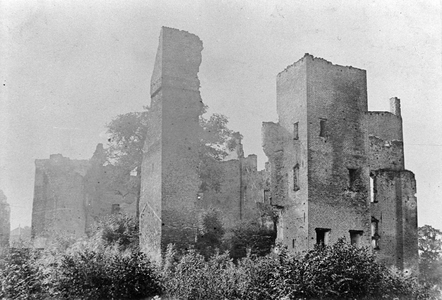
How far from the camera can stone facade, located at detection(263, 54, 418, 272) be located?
21.2 metres

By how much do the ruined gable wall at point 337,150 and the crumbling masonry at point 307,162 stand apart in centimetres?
4

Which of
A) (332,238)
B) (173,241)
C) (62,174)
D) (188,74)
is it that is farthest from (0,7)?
(62,174)

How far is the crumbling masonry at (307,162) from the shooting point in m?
19.0

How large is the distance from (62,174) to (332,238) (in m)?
17.2

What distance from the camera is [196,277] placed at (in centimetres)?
1446

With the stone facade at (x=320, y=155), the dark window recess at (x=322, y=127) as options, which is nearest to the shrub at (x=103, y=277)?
the stone facade at (x=320, y=155)

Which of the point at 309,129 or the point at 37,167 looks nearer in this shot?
the point at 309,129

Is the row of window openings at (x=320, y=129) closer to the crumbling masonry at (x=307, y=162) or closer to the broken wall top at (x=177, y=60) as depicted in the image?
the crumbling masonry at (x=307, y=162)

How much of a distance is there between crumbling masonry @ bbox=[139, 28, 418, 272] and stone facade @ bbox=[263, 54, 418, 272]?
0.04m

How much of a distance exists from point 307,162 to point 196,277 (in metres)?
8.53

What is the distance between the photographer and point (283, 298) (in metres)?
13.7

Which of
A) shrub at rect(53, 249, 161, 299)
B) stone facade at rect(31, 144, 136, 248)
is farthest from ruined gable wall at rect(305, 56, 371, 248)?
stone facade at rect(31, 144, 136, 248)

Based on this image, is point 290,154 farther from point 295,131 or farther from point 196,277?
point 196,277

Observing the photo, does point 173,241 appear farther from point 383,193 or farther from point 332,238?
point 383,193
